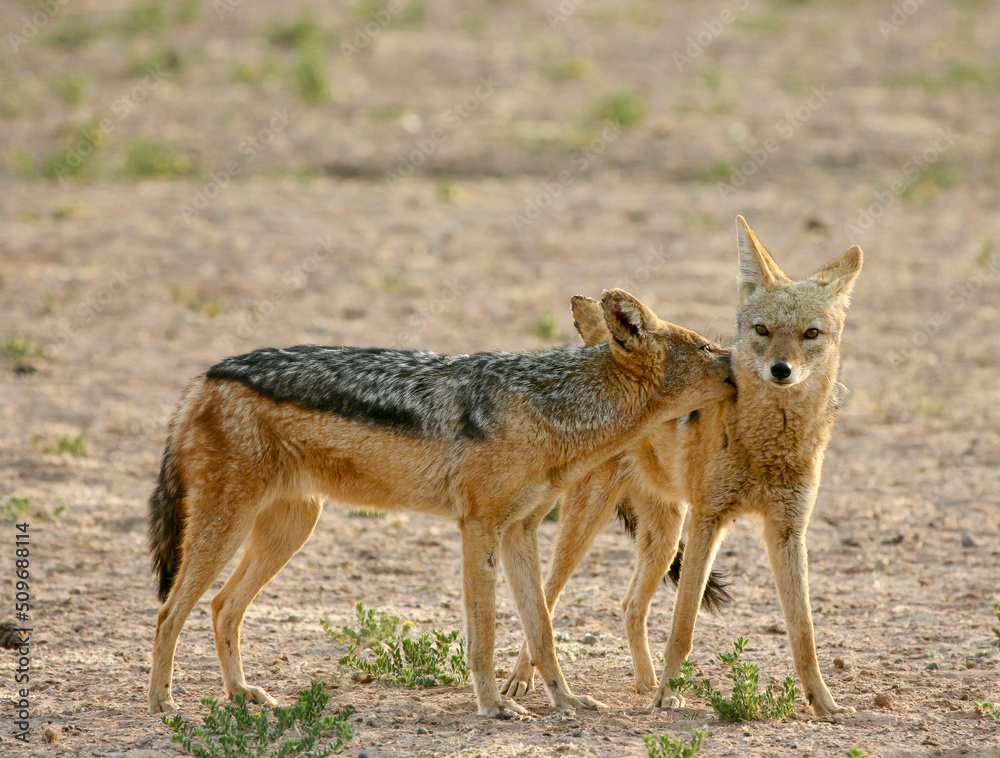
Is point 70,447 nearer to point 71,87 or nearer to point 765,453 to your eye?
point 765,453

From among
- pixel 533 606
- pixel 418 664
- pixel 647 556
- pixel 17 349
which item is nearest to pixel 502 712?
pixel 533 606

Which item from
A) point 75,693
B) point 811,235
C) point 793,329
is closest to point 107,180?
point 811,235

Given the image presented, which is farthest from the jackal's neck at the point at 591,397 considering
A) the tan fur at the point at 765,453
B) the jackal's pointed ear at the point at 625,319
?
the tan fur at the point at 765,453

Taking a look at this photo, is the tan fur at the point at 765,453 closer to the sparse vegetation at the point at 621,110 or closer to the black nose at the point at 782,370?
the black nose at the point at 782,370

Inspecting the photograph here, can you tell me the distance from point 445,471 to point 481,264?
28.6ft

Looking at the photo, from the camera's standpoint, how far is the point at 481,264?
14.1m

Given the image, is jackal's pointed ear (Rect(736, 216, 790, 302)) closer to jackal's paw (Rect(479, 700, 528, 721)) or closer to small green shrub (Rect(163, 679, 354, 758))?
jackal's paw (Rect(479, 700, 528, 721))

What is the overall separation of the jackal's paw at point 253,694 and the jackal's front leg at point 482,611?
39.3 inches

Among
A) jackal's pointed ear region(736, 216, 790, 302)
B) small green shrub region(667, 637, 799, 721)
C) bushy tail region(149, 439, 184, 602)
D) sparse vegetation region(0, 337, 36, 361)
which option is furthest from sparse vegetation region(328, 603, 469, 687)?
sparse vegetation region(0, 337, 36, 361)

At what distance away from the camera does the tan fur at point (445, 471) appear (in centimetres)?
547

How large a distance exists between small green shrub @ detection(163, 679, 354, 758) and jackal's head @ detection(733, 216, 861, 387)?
2454mm

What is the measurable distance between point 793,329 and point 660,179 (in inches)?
485

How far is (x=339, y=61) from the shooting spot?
880 inches

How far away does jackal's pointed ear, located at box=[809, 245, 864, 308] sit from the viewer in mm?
5883
